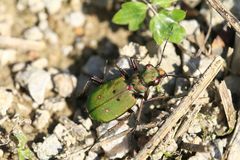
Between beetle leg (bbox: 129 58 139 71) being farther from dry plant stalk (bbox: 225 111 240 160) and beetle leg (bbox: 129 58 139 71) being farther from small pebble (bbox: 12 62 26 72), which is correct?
small pebble (bbox: 12 62 26 72)

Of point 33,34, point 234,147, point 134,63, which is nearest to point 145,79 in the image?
point 134,63

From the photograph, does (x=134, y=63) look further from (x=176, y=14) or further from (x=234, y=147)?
(x=234, y=147)

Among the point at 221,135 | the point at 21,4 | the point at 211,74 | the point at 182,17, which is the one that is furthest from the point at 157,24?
the point at 21,4

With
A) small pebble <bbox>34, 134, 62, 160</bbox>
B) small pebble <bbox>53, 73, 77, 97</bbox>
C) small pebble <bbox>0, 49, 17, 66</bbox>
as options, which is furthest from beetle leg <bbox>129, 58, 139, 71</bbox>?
small pebble <bbox>0, 49, 17, 66</bbox>

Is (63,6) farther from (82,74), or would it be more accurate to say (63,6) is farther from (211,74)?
(211,74)

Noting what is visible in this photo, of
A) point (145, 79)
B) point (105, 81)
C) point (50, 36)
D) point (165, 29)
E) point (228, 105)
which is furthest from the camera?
point (50, 36)

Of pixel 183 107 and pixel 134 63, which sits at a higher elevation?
pixel 134 63

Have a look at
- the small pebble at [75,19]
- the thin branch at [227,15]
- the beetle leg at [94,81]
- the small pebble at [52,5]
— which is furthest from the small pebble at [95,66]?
the thin branch at [227,15]

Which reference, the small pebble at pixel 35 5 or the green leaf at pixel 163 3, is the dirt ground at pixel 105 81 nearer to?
the small pebble at pixel 35 5
